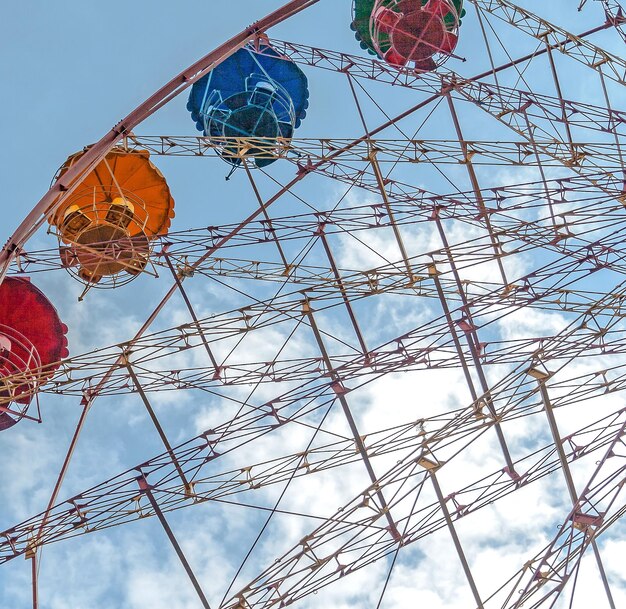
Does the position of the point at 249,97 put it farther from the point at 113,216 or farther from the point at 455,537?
the point at 455,537

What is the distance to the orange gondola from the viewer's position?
Result: 79.4 ft

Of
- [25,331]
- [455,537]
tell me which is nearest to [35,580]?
[25,331]

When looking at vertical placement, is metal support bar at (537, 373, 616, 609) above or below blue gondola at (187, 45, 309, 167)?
below

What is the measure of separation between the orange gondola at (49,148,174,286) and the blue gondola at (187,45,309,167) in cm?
224

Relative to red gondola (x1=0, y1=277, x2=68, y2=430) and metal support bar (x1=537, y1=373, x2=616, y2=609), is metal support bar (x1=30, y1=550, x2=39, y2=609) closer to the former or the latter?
red gondola (x1=0, y1=277, x2=68, y2=430)

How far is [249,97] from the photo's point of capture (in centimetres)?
2808

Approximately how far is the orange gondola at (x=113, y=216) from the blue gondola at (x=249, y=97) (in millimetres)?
2238

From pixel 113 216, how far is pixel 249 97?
17.5ft

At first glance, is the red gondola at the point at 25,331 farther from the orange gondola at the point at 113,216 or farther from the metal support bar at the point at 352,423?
the metal support bar at the point at 352,423

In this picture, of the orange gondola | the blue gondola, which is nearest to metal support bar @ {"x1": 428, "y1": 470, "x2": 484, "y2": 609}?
the orange gondola

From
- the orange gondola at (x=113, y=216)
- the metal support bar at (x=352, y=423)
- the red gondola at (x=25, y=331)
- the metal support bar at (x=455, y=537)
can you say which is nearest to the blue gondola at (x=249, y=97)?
the orange gondola at (x=113, y=216)

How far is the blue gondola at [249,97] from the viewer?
2809cm

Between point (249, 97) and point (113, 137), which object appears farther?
point (249, 97)

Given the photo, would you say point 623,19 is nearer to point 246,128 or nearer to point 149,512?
point 246,128
